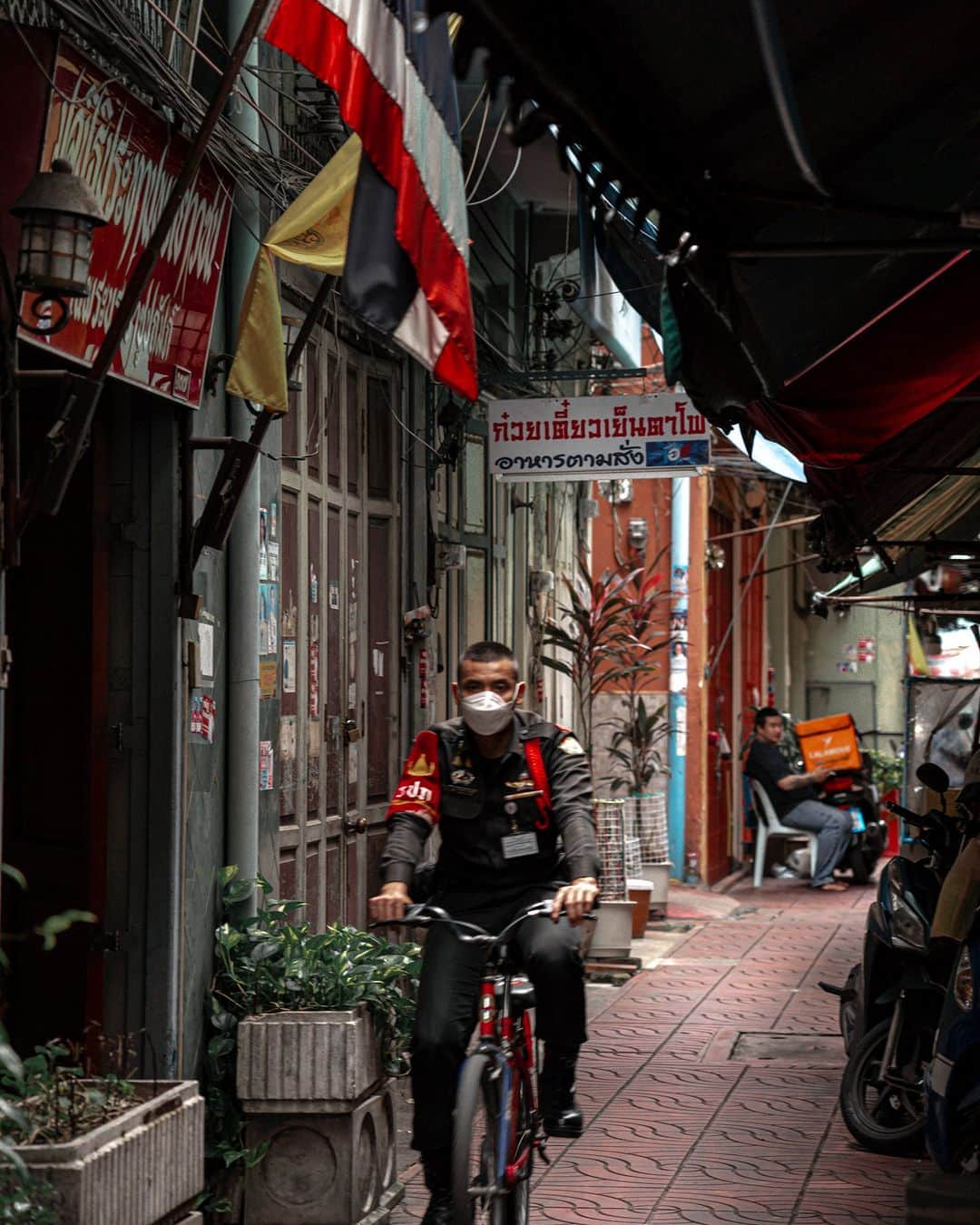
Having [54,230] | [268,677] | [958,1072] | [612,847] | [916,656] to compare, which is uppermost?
[54,230]

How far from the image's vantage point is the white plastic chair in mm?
20188

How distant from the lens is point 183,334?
6.84m

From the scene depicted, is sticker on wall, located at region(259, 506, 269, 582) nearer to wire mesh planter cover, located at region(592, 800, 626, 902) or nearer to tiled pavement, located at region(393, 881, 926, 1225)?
tiled pavement, located at region(393, 881, 926, 1225)

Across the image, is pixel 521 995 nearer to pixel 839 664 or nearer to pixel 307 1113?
pixel 307 1113

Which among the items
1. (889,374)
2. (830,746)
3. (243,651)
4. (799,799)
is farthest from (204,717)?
(830,746)

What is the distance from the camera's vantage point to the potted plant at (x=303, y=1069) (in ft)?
22.0

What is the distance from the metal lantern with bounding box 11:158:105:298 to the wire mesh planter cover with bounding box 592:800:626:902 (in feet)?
29.0

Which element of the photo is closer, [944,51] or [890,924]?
[944,51]

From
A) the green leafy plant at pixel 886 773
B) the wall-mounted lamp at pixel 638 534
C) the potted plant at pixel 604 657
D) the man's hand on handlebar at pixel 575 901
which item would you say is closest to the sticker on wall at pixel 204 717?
the man's hand on handlebar at pixel 575 901

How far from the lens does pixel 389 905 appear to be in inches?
234

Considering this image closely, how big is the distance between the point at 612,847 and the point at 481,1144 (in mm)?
7809

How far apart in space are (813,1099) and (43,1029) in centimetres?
390

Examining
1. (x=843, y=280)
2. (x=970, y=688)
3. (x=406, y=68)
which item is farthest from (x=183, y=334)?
(x=970, y=688)

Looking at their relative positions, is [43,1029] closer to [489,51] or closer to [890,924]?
[890,924]
